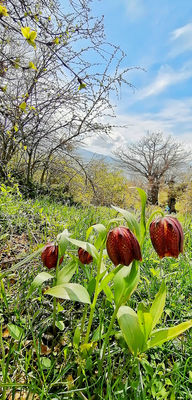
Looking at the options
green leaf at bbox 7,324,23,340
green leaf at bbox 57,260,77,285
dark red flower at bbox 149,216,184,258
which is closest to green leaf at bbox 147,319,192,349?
dark red flower at bbox 149,216,184,258

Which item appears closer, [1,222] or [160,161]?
[1,222]

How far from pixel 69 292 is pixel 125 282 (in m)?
0.13

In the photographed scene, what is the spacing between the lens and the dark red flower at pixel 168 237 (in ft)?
1.93

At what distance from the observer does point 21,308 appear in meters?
0.86

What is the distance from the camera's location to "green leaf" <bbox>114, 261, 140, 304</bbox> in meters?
0.57

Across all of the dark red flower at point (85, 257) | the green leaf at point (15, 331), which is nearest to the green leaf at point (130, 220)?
the dark red flower at point (85, 257)

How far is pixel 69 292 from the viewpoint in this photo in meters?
0.57

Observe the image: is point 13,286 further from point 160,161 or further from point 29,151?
point 160,161

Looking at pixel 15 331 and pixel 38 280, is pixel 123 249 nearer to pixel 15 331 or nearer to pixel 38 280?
pixel 38 280

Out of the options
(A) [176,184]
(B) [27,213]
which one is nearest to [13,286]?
(B) [27,213]

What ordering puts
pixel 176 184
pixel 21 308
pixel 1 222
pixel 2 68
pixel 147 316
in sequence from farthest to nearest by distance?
1. pixel 176 184
2. pixel 1 222
3. pixel 2 68
4. pixel 21 308
5. pixel 147 316

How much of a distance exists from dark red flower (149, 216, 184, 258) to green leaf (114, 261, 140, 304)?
0.08m

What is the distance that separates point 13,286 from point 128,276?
0.65 metres

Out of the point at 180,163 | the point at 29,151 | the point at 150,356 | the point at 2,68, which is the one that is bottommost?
the point at 150,356
